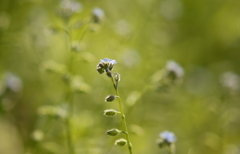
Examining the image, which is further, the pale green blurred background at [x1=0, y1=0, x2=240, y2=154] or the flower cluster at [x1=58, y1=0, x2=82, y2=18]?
the pale green blurred background at [x1=0, y1=0, x2=240, y2=154]

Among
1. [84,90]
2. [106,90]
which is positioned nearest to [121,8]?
[106,90]

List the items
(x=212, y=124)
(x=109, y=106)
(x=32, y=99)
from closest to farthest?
1. (x=109, y=106)
2. (x=212, y=124)
3. (x=32, y=99)

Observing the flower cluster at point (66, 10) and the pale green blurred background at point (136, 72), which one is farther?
the pale green blurred background at point (136, 72)

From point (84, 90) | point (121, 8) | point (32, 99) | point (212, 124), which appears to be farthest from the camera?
point (121, 8)

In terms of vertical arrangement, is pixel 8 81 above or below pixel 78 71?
below

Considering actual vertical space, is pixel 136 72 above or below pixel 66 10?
above

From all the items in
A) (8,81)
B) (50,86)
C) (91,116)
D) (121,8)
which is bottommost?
(91,116)

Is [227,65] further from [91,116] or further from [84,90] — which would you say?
[84,90]

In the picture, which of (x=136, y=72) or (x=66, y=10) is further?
(x=136, y=72)
